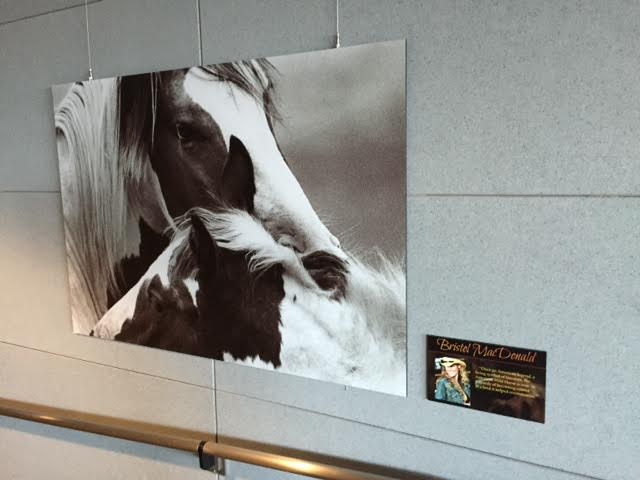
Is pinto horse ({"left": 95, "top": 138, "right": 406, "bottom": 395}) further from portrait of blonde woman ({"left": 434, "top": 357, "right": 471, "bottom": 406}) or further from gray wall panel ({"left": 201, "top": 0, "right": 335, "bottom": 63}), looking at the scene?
gray wall panel ({"left": 201, "top": 0, "right": 335, "bottom": 63})

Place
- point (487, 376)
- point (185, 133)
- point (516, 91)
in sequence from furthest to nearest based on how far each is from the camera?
point (185, 133), point (487, 376), point (516, 91)

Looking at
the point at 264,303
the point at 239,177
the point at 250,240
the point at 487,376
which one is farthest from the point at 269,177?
the point at 487,376

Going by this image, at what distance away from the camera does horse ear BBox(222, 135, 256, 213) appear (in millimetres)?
1764

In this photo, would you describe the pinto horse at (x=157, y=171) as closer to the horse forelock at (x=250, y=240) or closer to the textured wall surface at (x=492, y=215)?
the horse forelock at (x=250, y=240)

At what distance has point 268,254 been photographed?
1769 mm

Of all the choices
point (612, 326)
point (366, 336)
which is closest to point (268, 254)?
point (366, 336)

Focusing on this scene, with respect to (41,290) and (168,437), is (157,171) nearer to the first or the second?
(41,290)

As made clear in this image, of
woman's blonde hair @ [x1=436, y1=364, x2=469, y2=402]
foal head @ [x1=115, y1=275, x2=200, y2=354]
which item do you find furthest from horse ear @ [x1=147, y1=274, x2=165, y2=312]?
woman's blonde hair @ [x1=436, y1=364, x2=469, y2=402]

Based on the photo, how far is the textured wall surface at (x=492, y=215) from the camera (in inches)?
51.2

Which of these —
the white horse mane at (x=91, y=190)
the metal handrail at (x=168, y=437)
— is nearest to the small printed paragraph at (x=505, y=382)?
the metal handrail at (x=168, y=437)

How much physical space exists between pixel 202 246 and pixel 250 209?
27 centimetres

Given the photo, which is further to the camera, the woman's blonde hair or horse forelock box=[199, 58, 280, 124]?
horse forelock box=[199, 58, 280, 124]

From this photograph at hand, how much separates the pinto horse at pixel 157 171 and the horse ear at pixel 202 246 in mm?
79

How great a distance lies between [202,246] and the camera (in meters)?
1.90
